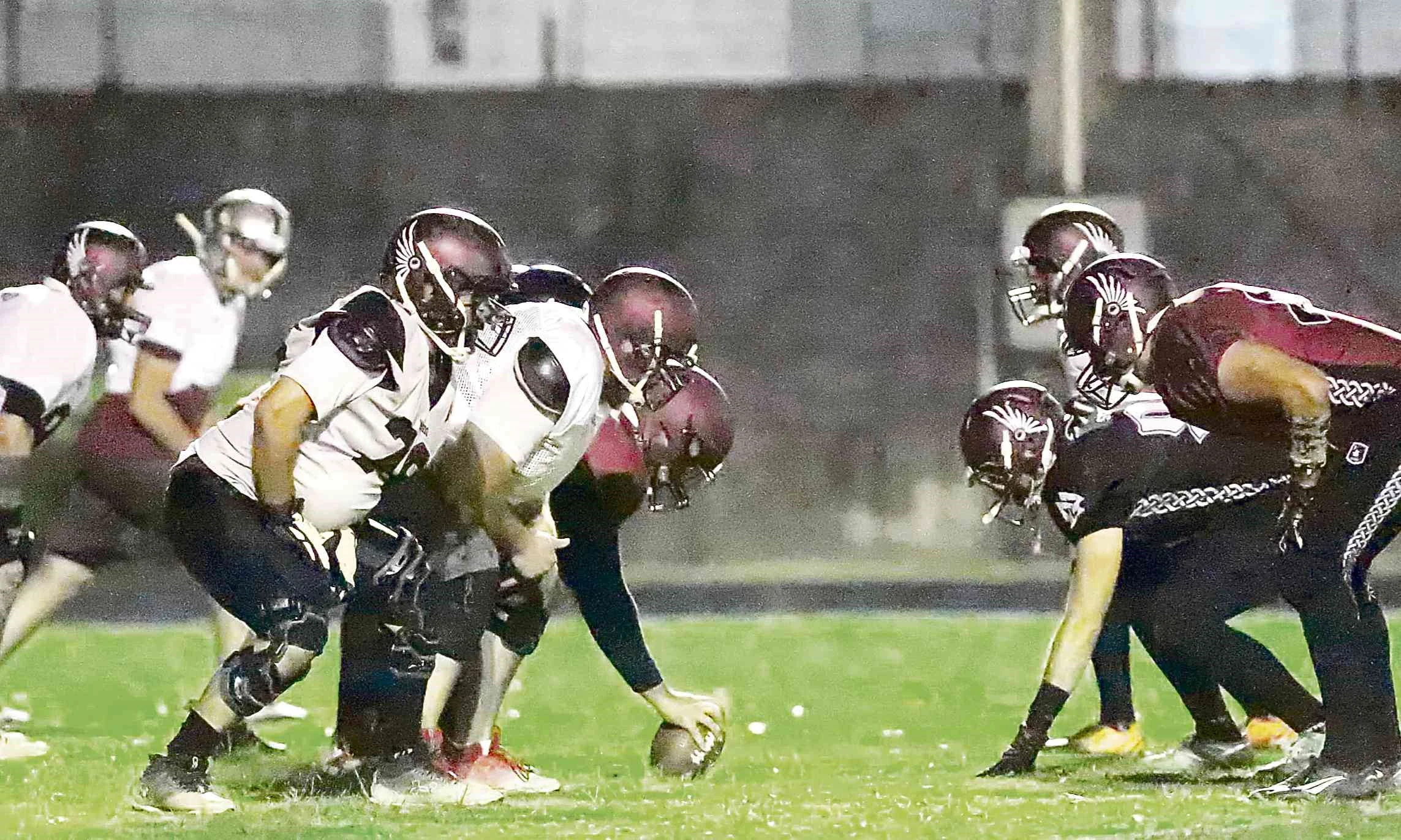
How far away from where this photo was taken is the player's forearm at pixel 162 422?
216 inches

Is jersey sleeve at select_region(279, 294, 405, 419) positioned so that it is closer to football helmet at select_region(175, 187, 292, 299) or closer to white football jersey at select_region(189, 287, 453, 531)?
white football jersey at select_region(189, 287, 453, 531)

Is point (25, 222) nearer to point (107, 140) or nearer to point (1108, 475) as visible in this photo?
point (107, 140)

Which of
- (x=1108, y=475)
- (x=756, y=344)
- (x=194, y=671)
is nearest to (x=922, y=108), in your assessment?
(x=756, y=344)

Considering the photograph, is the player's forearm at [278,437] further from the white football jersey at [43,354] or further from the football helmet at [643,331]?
the white football jersey at [43,354]

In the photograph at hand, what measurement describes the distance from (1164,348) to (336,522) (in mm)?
1666

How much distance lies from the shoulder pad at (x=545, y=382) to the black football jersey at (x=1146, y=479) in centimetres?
118

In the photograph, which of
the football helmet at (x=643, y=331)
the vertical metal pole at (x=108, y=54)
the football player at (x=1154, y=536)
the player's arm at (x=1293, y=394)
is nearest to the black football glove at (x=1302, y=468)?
the player's arm at (x=1293, y=394)

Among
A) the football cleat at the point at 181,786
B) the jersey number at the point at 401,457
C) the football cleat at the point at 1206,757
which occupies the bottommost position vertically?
the football cleat at the point at 1206,757

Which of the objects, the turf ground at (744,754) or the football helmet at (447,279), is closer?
the turf ground at (744,754)

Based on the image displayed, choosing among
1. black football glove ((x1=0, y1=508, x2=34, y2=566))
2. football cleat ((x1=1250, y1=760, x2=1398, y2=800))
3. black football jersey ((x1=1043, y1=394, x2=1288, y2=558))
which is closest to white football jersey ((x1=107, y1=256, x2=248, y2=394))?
black football glove ((x1=0, y1=508, x2=34, y2=566))

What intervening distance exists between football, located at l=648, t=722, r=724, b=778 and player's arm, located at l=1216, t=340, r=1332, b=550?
1.36m

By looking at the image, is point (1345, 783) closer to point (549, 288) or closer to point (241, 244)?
point (549, 288)

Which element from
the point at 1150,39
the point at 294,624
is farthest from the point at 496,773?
the point at 1150,39

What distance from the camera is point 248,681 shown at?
401 cm
